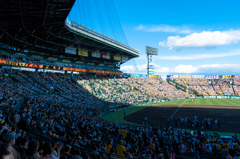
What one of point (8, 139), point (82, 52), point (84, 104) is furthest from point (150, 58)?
point (8, 139)

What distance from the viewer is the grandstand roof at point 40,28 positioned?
60.0 feet

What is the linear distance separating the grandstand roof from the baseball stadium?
0.46 ft

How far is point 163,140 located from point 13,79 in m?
30.5

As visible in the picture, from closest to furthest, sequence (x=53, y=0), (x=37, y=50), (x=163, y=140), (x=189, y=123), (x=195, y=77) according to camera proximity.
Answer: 1. (x=163, y=140)
2. (x=53, y=0)
3. (x=189, y=123)
4. (x=37, y=50)
5. (x=195, y=77)

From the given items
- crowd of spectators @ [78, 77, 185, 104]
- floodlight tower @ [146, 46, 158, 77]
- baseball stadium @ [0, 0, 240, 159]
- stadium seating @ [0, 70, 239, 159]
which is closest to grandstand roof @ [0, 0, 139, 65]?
baseball stadium @ [0, 0, 240, 159]

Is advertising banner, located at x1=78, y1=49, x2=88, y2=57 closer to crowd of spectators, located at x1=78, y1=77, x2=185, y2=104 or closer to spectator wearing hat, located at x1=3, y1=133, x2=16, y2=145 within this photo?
crowd of spectators, located at x1=78, y1=77, x2=185, y2=104

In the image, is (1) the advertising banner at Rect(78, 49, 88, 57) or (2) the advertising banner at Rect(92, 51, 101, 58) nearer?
(1) the advertising banner at Rect(78, 49, 88, 57)

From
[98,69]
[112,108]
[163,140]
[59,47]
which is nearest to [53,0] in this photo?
[163,140]

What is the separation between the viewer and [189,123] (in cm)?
2219

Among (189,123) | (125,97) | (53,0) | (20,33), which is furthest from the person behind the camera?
(125,97)

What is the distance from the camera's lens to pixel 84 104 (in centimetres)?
3100

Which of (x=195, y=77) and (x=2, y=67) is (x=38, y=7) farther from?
(x=195, y=77)

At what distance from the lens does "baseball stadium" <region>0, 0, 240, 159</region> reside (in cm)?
812

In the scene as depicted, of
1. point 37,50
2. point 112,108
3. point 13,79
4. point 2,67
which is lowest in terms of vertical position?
point 112,108
